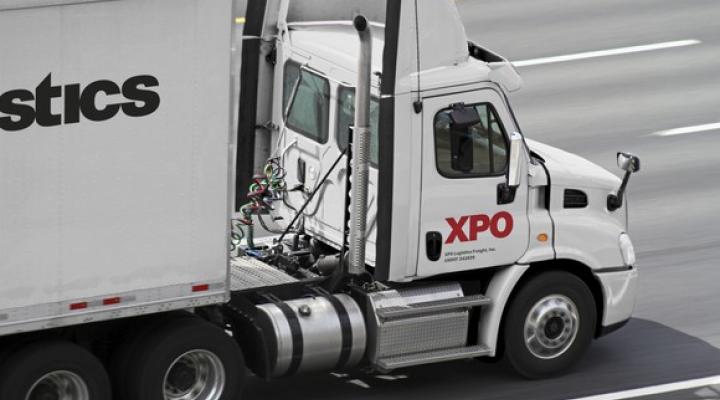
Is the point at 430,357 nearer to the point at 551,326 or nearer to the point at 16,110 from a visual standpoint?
the point at 551,326

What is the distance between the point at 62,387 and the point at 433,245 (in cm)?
315

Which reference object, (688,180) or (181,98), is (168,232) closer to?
(181,98)

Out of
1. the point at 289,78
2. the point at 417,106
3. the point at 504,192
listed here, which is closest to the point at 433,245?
the point at 504,192

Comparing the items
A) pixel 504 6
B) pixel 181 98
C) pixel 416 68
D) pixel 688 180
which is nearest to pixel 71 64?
pixel 181 98

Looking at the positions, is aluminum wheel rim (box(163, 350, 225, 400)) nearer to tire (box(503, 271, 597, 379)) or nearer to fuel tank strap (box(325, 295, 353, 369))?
fuel tank strap (box(325, 295, 353, 369))

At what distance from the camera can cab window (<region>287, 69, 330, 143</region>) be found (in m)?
14.0

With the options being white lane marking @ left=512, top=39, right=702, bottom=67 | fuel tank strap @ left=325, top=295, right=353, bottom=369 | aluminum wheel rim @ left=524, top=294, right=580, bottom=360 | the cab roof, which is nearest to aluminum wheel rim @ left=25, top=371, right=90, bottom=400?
fuel tank strap @ left=325, top=295, right=353, bottom=369

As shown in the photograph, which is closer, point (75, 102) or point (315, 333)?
point (75, 102)

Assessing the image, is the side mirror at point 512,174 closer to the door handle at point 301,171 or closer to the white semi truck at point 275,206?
the white semi truck at point 275,206

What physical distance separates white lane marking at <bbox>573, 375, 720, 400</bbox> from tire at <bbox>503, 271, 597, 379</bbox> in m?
0.44

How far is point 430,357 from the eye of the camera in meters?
13.4

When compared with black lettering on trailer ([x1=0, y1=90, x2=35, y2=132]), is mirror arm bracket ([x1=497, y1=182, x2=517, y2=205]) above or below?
below

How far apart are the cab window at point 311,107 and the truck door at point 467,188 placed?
1.27m

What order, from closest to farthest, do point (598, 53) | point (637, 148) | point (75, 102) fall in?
point (75, 102) < point (637, 148) < point (598, 53)
